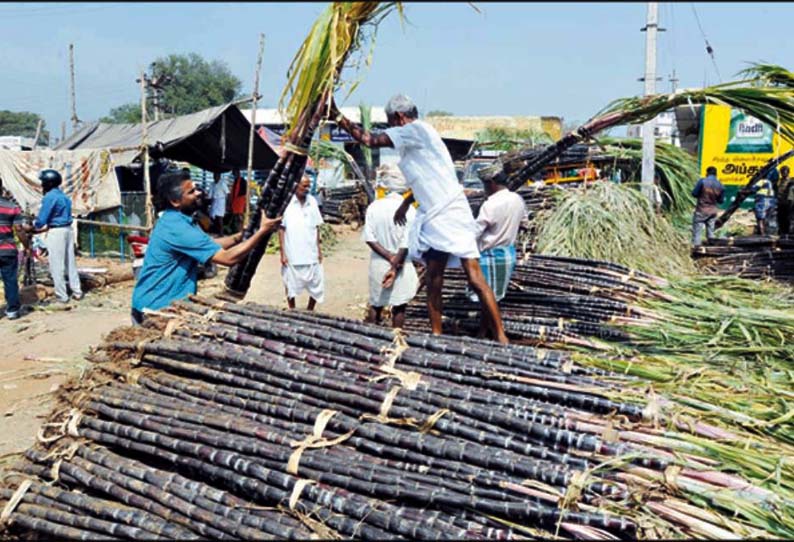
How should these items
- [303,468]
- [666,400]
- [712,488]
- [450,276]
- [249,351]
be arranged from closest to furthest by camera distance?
[712,488]
[303,468]
[666,400]
[249,351]
[450,276]

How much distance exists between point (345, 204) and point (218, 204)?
4744 mm

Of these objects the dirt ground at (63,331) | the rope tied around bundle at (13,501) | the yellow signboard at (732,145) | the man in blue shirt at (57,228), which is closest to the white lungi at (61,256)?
the man in blue shirt at (57,228)

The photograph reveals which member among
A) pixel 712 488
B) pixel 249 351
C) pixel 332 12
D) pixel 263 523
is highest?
pixel 332 12

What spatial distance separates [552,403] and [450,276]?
311 centimetres

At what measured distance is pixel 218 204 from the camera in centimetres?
1455

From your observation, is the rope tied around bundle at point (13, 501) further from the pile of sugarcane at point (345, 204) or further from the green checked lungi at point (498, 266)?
the pile of sugarcane at point (345, 204)

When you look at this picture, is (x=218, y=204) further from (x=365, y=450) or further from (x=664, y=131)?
(x=664, y=131)

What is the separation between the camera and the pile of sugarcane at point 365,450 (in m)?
2.05

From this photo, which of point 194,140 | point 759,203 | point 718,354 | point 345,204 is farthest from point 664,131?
point 718,354

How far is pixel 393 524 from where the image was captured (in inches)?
81.4

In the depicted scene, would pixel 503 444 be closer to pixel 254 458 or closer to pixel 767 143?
pixel 254 458

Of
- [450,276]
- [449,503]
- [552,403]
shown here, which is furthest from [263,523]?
[450,276]

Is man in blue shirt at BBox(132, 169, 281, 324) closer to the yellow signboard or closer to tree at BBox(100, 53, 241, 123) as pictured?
the yellow signboard

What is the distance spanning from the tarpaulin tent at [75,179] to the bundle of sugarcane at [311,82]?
9.98m
